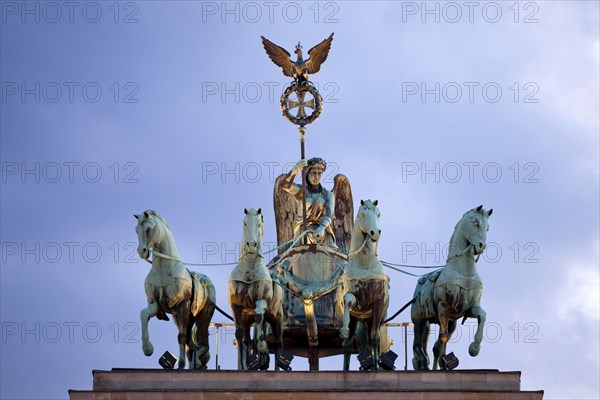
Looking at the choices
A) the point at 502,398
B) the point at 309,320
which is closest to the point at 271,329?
the point at 309,320

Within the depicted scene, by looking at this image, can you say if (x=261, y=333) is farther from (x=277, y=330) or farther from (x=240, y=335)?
(x=277, y=330)

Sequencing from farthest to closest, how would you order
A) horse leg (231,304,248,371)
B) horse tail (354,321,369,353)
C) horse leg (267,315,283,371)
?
horse tail (354,321,369,353)
horse leg (267,315,283,371)
horse leg (231,304,248,371)

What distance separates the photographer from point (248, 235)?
52.7 m

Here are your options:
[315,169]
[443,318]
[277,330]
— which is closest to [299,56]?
[315,169]

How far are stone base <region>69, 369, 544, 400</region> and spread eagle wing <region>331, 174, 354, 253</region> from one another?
657cm

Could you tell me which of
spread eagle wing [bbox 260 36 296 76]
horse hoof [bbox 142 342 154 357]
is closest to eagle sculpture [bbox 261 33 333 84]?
spread eagle wing [bbox 260 36 296 76]

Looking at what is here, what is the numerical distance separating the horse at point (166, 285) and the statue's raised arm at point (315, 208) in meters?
4.73

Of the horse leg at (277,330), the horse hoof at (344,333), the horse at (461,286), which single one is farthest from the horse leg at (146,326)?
the horse at (461,286)

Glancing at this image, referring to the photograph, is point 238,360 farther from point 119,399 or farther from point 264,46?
point 264,46

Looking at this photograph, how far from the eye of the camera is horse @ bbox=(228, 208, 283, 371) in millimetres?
52719

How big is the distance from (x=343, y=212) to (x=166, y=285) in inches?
266

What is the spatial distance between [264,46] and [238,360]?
7860 millimetres

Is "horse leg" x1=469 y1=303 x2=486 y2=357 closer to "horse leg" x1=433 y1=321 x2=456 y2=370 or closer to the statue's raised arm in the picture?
"horse leg" x1=433 y1=321 x2=456 y2=370

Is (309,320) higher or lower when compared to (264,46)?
lower
